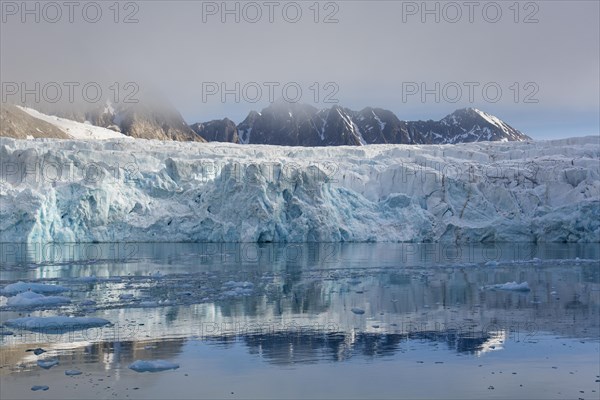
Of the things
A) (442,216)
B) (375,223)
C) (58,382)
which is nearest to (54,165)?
(375,223)

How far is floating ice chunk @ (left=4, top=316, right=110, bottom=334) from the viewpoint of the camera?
12469 millimetres

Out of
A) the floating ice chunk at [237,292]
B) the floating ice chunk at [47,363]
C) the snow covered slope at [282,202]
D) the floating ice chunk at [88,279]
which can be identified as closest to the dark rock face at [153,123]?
the snow covered slope at [282,202]

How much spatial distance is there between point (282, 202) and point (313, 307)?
1111 inches

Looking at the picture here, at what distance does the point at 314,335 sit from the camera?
1218 centimetres

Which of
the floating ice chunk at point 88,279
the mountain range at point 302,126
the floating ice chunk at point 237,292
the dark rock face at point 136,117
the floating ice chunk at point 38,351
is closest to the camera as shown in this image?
the floating ice chunk at point 38,351

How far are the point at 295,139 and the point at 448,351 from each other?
133 m

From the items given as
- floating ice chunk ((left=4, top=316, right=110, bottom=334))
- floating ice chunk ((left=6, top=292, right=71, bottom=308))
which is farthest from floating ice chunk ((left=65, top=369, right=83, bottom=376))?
floating ice chunk ((left=6, top=292, right=71, bottom=308))

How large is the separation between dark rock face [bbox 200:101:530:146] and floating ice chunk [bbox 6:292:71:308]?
120633mm

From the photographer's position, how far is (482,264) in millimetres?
27703

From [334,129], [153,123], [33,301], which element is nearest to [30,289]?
[33,301]

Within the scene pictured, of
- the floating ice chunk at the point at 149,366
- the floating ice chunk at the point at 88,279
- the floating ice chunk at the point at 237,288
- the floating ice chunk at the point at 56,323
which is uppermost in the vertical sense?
the floating ice chunk at the point at 88,279

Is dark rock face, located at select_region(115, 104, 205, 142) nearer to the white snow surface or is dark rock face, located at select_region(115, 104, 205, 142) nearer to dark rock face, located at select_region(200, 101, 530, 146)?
the white snow surface

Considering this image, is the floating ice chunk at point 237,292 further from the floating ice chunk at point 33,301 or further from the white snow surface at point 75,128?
the white snow surface at point 75,128

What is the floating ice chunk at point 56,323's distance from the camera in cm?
1247
